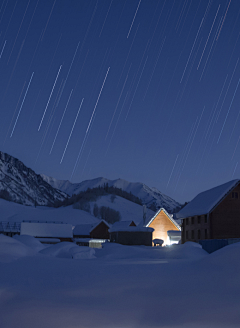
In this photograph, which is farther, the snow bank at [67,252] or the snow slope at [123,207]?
the snow slope at [123,207]

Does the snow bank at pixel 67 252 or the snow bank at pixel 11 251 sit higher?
the snow bank at pixel 11 251

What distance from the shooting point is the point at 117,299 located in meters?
8.34

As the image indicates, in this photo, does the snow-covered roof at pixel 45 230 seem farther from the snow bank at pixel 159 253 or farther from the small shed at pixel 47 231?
the snow bank at pixel 159 253

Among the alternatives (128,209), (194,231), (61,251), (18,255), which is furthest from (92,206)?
(18,255)

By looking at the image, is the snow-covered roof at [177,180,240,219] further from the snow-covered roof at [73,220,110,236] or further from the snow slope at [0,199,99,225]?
the snow slope at [0,199,99,225]

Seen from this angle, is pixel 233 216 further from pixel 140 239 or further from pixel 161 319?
pixel 161 319

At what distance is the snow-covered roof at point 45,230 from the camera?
220 feet

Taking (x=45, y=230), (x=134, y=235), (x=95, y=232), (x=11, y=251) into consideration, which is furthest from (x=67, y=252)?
(x=95, y=232)

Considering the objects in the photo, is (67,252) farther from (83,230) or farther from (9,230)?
(83,230)

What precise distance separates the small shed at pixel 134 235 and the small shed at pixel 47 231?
56.0 ft

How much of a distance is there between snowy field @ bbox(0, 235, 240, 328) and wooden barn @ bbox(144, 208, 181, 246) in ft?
145

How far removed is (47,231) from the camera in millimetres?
68438

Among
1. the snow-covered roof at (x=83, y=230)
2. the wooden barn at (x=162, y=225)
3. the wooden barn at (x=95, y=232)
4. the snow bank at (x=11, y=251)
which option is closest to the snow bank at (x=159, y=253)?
the snow bank at (x=11, y=251)

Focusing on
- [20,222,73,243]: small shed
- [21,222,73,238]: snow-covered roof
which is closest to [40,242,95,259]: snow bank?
[20,222,73,243]: small shed
